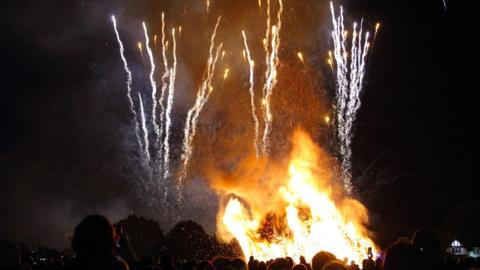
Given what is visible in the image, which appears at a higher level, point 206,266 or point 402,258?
point 206,266

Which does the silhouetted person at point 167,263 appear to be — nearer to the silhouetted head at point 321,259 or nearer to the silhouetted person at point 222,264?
the silhouetted person at point 222,264

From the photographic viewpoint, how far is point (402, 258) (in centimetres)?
350

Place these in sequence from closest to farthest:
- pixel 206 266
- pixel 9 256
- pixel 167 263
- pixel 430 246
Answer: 1. pixel 430 246
2. pixel 9 256
3. pixel 206 266
4. pixel 167 263

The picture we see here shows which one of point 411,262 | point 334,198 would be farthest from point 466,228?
point 411,262

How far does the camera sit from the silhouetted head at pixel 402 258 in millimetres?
3498

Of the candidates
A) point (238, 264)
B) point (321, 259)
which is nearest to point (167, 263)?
point (238, 264)

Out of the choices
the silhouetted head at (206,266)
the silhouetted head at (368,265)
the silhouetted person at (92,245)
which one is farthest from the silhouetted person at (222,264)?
the silhouetted person at (92,245)

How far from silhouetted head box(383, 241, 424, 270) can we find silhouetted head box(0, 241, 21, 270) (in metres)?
3.01

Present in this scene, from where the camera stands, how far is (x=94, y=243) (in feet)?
9.60

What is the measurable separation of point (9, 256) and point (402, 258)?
3.16 metres

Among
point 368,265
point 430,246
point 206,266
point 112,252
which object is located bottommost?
point 112,252

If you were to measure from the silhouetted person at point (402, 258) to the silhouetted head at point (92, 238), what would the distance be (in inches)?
77.2

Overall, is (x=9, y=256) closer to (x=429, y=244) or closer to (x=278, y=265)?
(x=429, y=244)

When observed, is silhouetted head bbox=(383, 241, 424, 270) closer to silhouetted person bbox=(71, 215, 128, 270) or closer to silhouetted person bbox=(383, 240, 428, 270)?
silhouetted person bbox=(383, 240, 428, 270)
